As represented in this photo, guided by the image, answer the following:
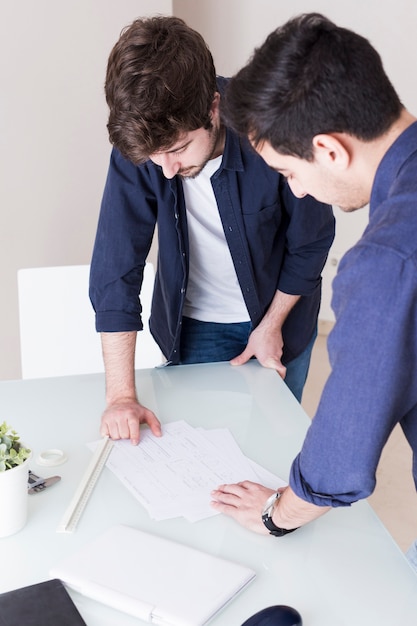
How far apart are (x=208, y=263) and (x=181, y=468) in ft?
1.95

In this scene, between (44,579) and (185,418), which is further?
(185,418)

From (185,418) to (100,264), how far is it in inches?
15.4

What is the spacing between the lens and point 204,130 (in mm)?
1447

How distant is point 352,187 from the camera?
0.96 meters

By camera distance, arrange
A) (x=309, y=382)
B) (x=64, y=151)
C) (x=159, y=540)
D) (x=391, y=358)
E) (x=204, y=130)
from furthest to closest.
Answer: (x=309, y=382) → (x=64, y=151) → (x=204, y=130) → (x=159, y=540) → (x=391, y=358)

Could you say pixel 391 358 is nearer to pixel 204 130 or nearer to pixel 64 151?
pixel 204 130

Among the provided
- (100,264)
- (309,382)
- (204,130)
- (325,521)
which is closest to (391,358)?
(325,521)

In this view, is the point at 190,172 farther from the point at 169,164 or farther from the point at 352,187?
the point at 352,187

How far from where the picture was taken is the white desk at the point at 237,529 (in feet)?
3.37

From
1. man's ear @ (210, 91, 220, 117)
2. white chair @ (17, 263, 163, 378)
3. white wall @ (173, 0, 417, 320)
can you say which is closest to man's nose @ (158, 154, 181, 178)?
man's ear @ (210, 91, 220, 117)

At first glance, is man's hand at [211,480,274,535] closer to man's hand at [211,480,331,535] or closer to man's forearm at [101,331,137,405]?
man's hand at [211,480,331,535]

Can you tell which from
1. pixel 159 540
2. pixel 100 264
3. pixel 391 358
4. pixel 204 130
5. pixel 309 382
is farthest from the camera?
pixel 309 382

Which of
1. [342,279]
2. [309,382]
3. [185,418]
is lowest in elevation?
[309,382]

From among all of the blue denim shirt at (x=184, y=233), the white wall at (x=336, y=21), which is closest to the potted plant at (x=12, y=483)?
the blue denim shirt at (x=184, y=233)
